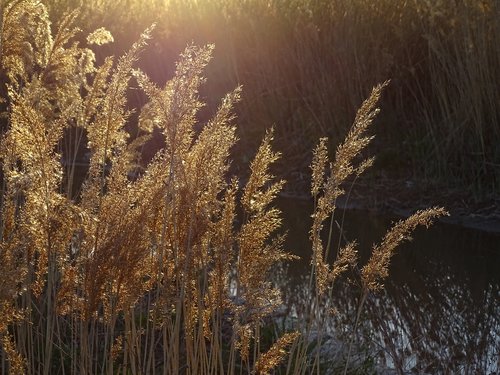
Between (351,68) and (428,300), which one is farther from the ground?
(351,68)

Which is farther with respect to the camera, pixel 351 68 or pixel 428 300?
pixel 351 68

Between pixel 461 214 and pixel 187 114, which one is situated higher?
pixel 461 214

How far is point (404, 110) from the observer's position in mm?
8008

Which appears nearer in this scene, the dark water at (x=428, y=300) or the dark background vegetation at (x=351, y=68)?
the dark water at (x=428, y=300)

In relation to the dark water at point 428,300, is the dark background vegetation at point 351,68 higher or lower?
higher

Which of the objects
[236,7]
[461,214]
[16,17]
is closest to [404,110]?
[461,214]

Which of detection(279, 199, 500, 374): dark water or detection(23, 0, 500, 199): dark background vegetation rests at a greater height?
detection(23, 0, 500, 199): dark background vegetation

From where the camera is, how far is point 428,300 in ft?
16.2

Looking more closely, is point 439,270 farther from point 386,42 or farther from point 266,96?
point 266,96

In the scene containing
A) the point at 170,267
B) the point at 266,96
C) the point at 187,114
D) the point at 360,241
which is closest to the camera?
the point at 187,114

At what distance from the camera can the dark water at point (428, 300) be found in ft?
13.2

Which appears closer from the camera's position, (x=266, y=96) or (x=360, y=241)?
(x=360, y=241)

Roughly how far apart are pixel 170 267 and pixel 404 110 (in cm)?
601

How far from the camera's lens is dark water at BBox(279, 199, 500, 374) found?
403 cm
